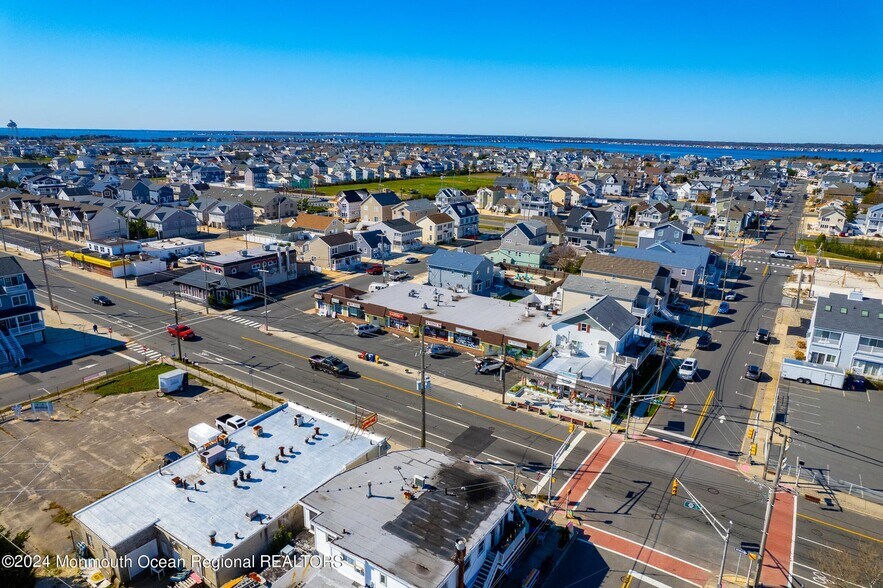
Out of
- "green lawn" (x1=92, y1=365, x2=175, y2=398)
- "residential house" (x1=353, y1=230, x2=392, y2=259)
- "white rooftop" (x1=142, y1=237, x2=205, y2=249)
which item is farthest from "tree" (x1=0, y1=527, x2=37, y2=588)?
"white rooftop" (x1=142, y1=237, x2=205, y2=249)

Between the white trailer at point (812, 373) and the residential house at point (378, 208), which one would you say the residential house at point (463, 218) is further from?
the white trailer at point (812, 373)

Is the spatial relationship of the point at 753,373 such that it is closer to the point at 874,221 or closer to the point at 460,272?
the point at 460,272

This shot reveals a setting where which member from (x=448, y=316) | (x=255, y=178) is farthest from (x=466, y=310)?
(x=255, y=178)

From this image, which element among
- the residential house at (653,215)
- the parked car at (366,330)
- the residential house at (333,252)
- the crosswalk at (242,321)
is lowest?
the crosswalk at (242,321)

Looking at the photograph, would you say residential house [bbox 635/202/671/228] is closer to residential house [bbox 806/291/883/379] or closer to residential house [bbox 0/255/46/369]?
residential house [bbox 806/291/883/379]

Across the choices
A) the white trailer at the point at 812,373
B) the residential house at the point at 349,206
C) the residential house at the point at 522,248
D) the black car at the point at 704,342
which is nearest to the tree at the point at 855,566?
the white trailer at the point at 812,373
